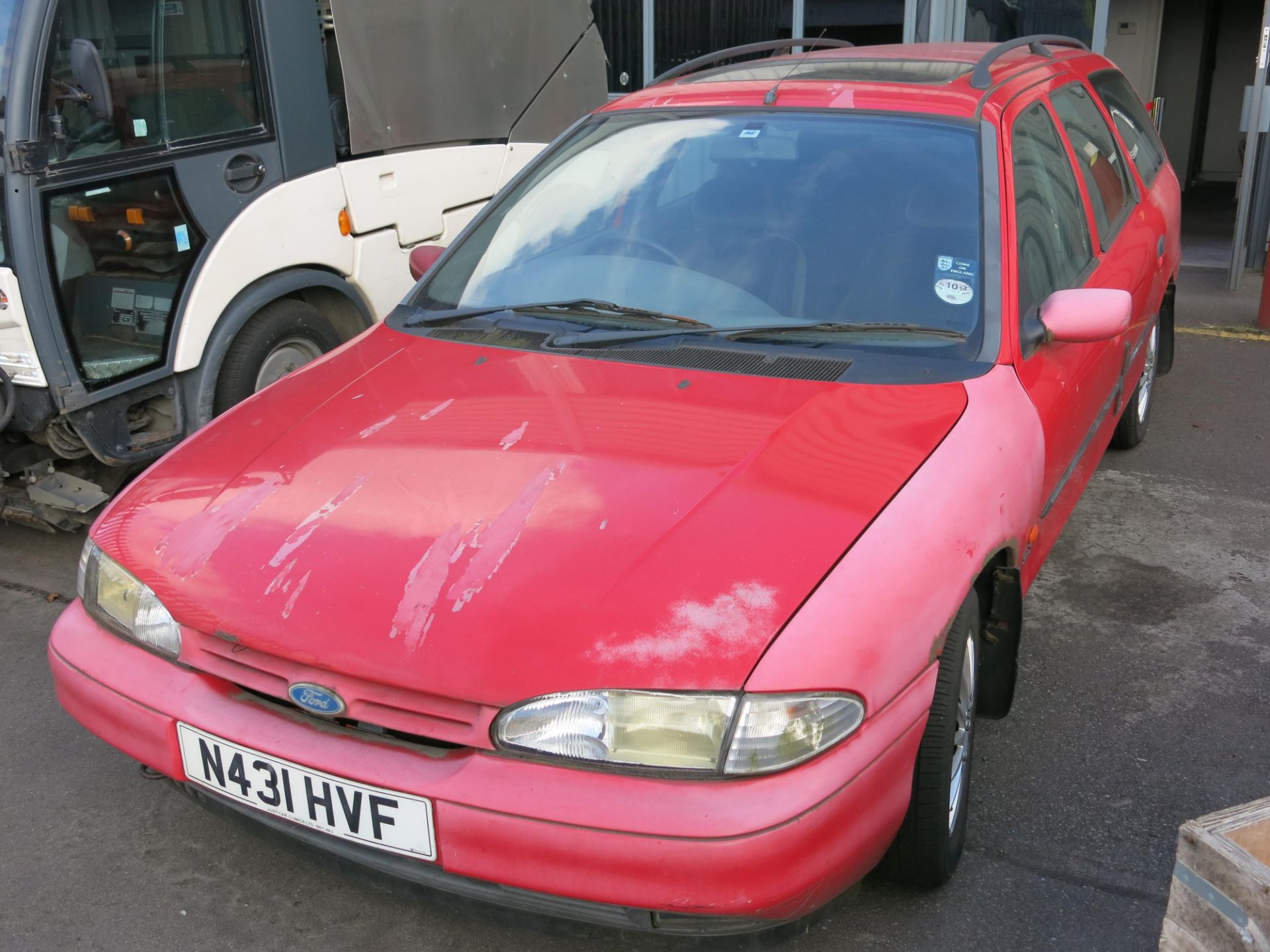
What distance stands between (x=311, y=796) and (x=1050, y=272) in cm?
232

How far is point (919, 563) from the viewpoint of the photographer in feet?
7.25

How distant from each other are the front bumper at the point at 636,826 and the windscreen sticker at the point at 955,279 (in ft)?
3.45

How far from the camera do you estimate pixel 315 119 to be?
4.88 metres

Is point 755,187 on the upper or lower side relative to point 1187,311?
upper

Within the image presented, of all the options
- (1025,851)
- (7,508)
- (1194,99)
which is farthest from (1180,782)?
(1194,99)

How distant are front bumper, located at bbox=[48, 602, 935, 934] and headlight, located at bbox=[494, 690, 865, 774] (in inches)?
1.1

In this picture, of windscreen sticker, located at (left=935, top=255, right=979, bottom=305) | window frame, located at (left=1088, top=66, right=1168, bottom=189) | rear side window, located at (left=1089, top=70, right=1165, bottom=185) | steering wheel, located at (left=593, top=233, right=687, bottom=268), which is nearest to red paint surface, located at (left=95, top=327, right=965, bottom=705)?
windscreen sticker, located at (left=935, top=255, right=979, bottom=305)

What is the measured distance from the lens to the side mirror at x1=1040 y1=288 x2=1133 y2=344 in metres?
2.87

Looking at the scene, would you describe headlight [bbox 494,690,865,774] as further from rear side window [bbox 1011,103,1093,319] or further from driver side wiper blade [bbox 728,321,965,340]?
rear side window [bbox 1011,103,1093,319]

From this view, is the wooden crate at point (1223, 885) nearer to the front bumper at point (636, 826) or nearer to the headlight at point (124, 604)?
the front bumper at point (636, 826)

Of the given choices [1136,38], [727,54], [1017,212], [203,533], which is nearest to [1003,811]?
[1017,212]

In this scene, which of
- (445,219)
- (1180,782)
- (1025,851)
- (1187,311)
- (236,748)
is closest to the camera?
(236,748)

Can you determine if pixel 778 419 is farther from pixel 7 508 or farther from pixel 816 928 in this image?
pixel 7 508

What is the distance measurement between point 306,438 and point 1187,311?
6.46 m
